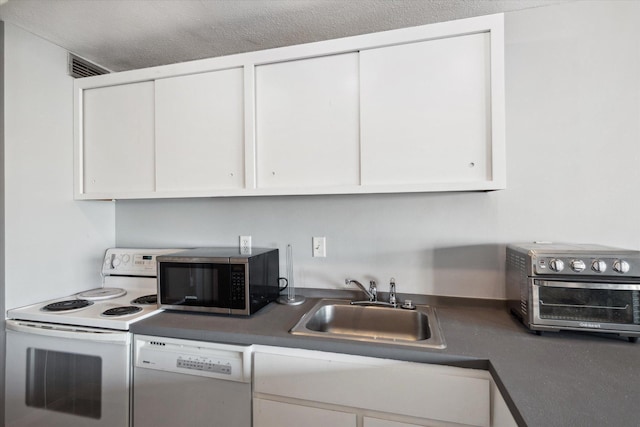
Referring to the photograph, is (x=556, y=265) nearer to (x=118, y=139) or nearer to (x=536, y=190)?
(x=536, y=190)

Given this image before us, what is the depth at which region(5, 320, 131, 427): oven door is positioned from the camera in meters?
1.29

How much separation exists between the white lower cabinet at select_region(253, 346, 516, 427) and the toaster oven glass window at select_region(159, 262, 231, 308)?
388 mm

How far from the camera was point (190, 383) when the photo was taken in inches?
48.2

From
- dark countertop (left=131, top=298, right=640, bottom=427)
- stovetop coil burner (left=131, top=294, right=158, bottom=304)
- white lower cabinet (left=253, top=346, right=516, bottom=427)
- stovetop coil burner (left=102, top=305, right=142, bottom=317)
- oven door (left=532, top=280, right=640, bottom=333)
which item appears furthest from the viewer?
stovetop coil burner (left=131, top=294, right=158, bottom=304)

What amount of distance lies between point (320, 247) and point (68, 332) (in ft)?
4.28

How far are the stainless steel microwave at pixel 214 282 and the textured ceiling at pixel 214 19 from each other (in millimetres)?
1235

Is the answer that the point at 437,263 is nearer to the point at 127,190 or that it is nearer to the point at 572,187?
the point at 572,187

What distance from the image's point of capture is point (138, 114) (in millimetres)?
1667

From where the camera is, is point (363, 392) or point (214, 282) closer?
point (363, 392)

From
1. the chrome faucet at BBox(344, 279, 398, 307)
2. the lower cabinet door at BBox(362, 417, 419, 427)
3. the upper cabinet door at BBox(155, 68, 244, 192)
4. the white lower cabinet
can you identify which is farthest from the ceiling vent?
the lower cabinet door at BBox(362, 417, 419, 427)

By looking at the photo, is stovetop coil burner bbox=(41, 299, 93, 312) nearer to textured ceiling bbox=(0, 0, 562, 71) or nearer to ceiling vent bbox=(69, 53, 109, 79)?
ceiling vent bbox=(69, 53, 109, 79)

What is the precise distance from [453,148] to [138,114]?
175 cm

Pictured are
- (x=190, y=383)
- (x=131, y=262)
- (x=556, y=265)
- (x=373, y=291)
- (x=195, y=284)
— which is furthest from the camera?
(x=131, y=262)

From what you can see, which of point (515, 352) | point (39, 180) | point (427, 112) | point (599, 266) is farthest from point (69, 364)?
point (599, 266)
